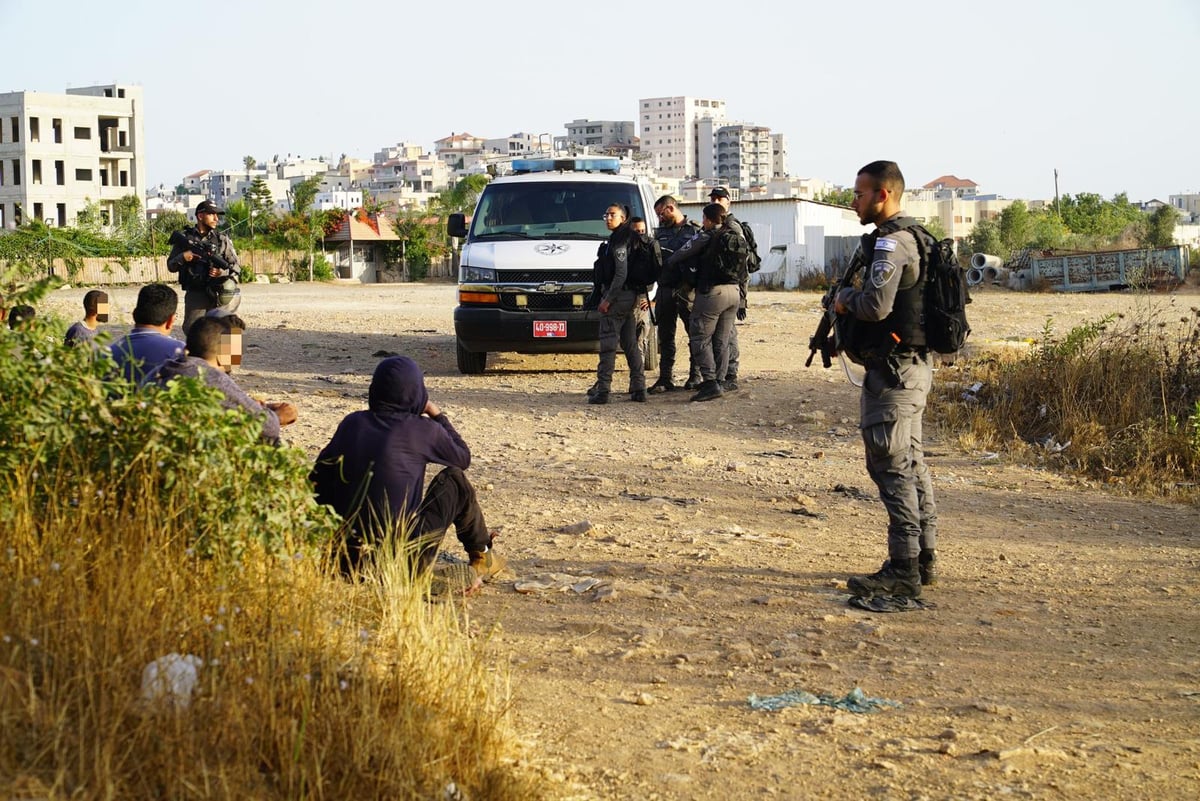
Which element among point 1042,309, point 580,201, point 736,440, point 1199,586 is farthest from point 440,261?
point 1199,586

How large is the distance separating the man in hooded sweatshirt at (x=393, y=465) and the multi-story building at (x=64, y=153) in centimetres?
9015

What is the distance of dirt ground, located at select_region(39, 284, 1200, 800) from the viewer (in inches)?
166

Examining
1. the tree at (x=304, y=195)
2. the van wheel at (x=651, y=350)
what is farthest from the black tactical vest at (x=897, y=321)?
the tree at (x=304, y=195)

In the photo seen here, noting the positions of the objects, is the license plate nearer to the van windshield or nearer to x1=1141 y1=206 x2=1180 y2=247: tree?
the van windshield

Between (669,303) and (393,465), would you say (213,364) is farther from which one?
(669,303)

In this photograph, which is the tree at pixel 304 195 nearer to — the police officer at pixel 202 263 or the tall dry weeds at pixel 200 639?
the police officer at pixel 202 263

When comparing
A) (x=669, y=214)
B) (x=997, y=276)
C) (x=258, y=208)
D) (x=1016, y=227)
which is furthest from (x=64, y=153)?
(x=669, y=214)

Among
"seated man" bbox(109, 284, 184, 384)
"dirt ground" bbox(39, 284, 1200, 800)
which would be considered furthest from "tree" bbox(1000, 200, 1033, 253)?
"seated man" bbox(109, 284, 184, 384)

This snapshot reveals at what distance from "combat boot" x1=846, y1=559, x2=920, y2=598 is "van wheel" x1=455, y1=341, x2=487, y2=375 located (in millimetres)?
8768

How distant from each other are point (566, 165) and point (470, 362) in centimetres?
259

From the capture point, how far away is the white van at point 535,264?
13.4 metres

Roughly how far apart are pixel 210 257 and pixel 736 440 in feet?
17.2

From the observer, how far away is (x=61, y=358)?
420 centimetres

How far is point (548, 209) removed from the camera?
14281 mm
